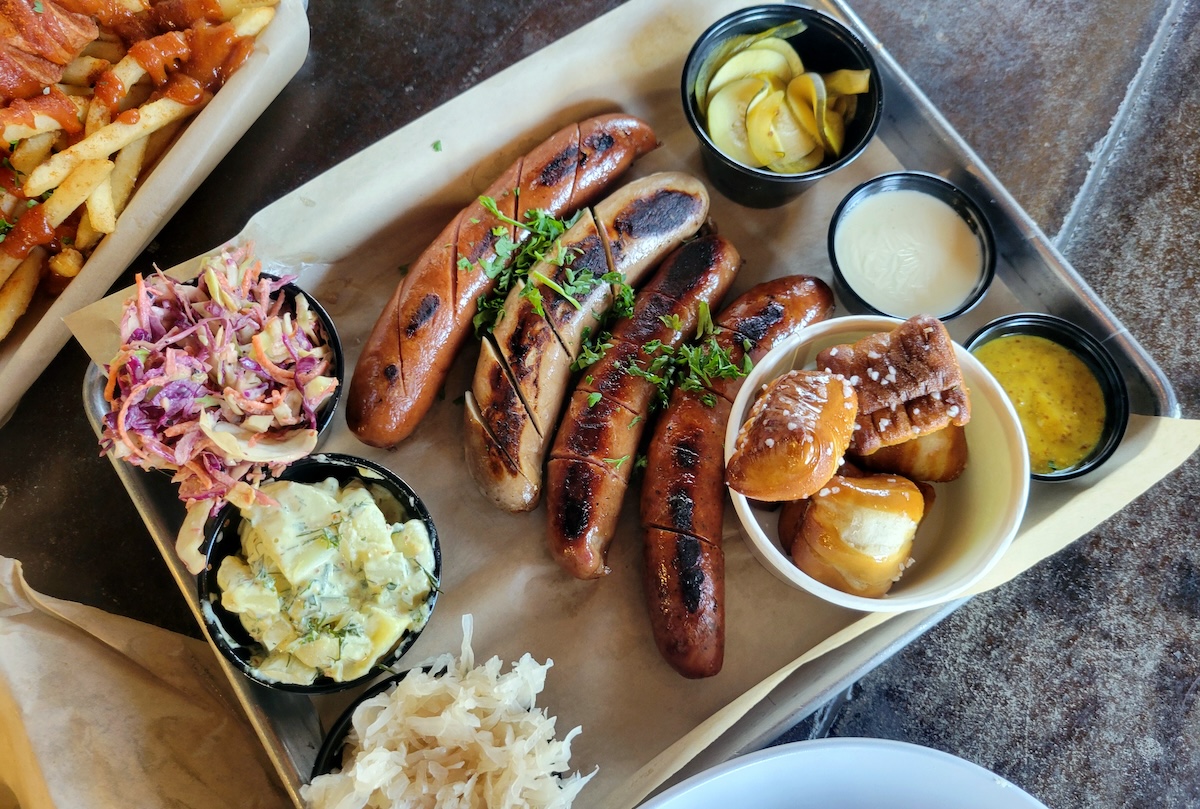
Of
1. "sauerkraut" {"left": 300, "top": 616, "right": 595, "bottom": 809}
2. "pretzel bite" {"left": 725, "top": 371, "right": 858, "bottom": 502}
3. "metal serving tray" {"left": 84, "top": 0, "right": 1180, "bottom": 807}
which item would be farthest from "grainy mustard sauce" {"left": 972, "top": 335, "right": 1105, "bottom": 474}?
"sauerkraut" {"left": 300, "top": 616, "right": 595, "bottom": 809}

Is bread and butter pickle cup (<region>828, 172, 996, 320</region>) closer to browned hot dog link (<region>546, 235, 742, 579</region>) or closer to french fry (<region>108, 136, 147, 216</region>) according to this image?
browned hot dog link (<region>546, 235, 742, 579</region>)

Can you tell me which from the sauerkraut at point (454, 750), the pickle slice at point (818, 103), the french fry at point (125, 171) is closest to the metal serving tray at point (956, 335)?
the pickle slice at point (818, 103)

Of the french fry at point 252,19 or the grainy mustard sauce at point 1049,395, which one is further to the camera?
the french fry at point 252,19

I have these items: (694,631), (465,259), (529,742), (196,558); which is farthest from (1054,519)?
(196,558)

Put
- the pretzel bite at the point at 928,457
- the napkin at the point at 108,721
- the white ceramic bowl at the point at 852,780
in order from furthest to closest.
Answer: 1. the pretzel bite at the point at 928,457
2. the napkin at the point at 108,721
3. the white ceramic bowl at the point at 852,780

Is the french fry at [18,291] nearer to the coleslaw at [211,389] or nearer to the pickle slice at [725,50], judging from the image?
the coleslaw at [211,389]

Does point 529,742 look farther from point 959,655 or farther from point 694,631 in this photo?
point 959,655
